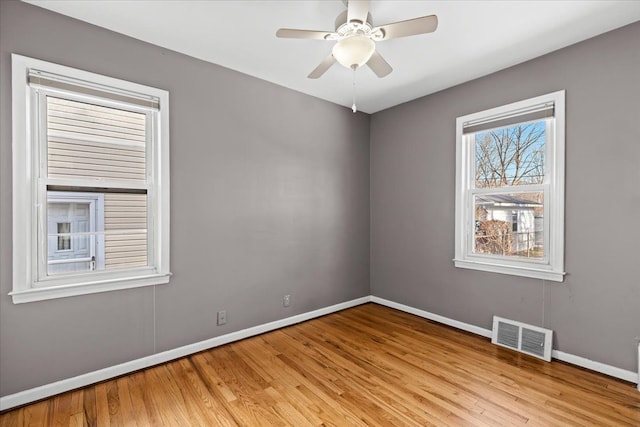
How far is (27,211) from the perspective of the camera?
2.02 m

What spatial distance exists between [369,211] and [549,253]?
2.12m

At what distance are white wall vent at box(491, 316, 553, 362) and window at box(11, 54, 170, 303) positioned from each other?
309 cm

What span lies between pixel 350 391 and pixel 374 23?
105 inches

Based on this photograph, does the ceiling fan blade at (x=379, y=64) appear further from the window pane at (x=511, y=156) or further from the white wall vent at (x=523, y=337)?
the white wall vent at (x=523, y=337)

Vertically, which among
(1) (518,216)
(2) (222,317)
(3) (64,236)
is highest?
(1) (518,216)

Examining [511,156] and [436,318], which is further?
[436,318]

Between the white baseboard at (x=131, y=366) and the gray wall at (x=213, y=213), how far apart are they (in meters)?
0.05

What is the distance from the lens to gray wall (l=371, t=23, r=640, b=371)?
7.54ft

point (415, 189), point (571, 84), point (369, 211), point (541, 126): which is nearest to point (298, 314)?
point (369, 211)

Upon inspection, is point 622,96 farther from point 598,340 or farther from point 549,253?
point 598,340

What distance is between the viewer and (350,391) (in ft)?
7.20

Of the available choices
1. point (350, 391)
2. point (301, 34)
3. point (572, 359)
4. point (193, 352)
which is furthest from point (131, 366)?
point (572, 359)

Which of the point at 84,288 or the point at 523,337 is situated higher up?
the point at 84,288

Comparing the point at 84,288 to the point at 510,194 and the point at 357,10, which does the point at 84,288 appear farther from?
the point at 510,194
